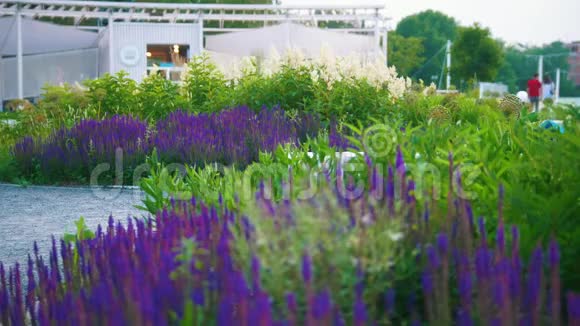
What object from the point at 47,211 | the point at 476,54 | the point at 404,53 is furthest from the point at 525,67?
the point at 47,211

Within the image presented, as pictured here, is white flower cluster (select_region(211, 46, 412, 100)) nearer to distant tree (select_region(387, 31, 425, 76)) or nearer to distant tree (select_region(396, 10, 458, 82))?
distant tree (select_region(387, 31, 425, 76))

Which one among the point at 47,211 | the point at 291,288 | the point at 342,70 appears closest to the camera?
the point at 291,288

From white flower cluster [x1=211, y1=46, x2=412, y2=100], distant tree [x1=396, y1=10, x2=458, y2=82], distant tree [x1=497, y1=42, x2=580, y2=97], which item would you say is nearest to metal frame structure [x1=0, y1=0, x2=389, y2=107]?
white flower cluster [x1=211, y1=46, x2=412, y2=100]

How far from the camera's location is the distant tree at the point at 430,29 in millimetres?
85812

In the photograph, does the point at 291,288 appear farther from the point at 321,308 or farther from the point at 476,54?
the point at 476,54

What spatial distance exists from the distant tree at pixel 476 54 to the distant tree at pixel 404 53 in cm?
2623

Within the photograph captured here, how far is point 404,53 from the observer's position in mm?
70375

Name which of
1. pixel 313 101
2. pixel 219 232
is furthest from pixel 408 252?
pixel 313 101

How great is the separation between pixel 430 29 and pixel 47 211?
289 ft

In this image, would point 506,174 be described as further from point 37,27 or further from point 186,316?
point 37,27

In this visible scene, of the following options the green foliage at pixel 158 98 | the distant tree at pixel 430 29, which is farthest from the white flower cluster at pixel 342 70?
the distant tree at pixel 430 29

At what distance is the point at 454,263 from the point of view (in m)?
2.36

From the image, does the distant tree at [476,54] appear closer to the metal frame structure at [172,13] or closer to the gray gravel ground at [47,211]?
the metal frame structure at [172,13]

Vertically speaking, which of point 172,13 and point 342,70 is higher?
point 172,13
